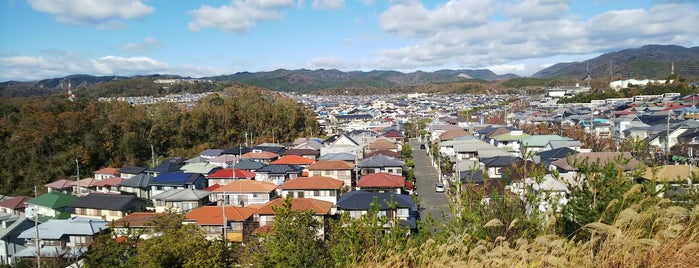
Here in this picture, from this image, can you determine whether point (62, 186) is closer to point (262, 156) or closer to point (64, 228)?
point (262, 156)

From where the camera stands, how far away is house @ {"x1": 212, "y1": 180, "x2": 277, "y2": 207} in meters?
11.7

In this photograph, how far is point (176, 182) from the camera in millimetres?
13531

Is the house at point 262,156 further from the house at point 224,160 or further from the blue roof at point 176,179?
the blue roof at point 176,179

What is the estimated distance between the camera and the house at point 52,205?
39.4 ft

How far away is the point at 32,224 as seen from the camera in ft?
33.7

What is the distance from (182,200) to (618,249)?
11.6m

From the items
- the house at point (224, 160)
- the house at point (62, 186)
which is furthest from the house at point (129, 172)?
the house at point (224, 160)

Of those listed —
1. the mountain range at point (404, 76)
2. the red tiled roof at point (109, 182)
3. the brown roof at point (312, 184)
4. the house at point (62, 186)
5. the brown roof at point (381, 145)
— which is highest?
the mountain range at point (404, 76)

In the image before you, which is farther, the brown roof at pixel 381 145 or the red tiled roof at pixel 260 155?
the brown roof at pixel 381 145

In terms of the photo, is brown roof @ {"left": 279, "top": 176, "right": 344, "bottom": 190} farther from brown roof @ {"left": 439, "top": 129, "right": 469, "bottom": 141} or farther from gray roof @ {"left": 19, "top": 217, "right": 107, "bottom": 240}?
brown roof @ {"left": 439, "top": 129, "right": 469, "bottom": 141}

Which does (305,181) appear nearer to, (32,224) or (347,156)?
(347,156)

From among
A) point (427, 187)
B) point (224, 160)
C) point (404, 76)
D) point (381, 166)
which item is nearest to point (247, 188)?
point (381, 166)

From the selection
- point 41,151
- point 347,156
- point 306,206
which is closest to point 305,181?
point 306,206

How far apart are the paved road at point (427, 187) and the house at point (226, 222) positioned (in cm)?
409
